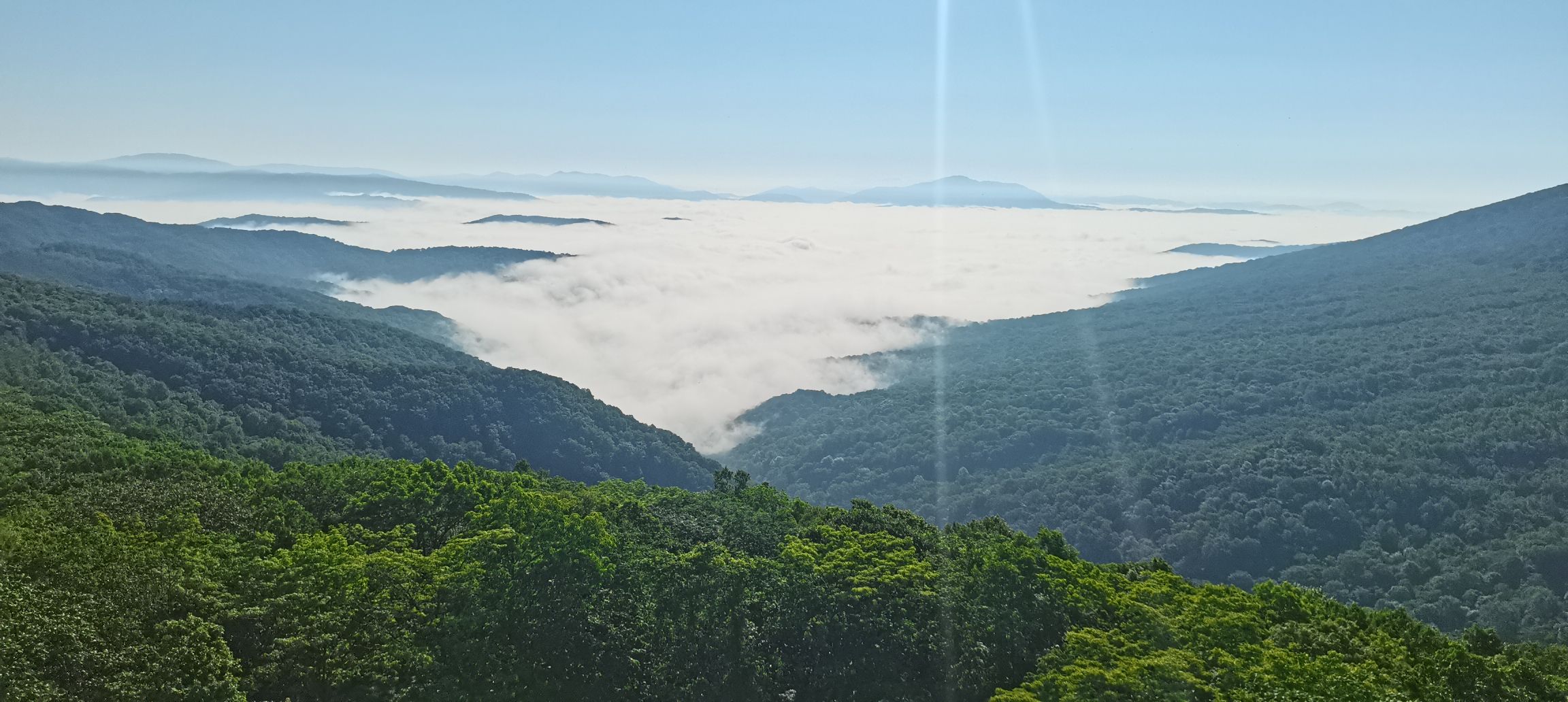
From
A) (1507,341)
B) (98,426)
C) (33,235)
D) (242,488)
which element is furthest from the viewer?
(33,235)

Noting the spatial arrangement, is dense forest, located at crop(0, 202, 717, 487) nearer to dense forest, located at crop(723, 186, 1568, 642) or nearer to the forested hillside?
the forested hillside

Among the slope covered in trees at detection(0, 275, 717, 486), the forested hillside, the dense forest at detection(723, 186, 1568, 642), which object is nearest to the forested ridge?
the forested hillside

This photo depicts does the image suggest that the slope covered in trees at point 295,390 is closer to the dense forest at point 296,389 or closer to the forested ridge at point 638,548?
the dense forest at point 296,389

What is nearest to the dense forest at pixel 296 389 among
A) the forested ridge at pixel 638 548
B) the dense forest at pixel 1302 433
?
the forested ridge at pixel 638 548

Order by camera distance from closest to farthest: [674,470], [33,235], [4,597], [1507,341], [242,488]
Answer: [4,597], [242,488], [674,470], [1507,341], [33,235]

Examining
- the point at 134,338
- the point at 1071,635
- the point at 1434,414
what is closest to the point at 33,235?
the point at 134,338

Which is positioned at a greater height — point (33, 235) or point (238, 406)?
point (33, 235)

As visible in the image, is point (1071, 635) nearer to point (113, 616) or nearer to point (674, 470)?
point (113, 616)
